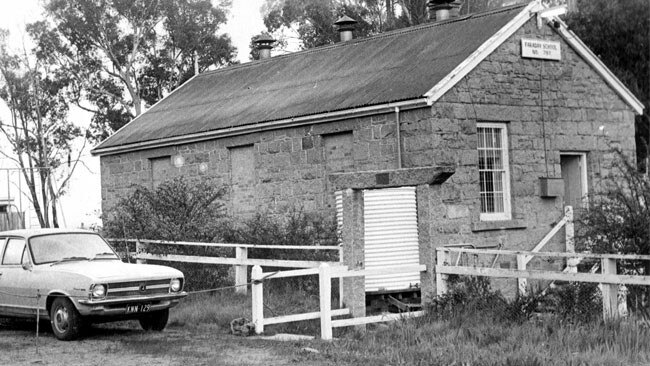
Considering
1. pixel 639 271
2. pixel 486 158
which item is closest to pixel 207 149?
pixel 486 158

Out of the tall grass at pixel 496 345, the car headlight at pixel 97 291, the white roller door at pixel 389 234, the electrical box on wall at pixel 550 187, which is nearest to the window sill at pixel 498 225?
the electrical box on wall at pixel 550 187

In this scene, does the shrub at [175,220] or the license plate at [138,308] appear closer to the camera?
the license plate at [138,308]

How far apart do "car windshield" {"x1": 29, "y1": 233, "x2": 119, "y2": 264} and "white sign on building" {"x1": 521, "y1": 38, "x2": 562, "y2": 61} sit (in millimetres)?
9734

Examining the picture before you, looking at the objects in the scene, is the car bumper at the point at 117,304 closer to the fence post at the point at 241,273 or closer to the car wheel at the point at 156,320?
the car wheel at the point at 156,320

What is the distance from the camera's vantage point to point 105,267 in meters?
14.2

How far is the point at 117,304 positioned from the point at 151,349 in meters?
1.30

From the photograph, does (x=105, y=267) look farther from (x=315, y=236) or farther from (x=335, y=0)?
(x=335, y=0)

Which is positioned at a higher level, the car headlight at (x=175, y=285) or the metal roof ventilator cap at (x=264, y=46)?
the metal roof ventilator cap at (x=264, y=46)

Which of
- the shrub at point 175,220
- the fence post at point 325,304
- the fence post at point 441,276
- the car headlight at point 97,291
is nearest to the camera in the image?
the fence post at point 325,304

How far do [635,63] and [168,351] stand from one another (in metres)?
22.9

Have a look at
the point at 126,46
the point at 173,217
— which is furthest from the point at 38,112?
the point at 173,217

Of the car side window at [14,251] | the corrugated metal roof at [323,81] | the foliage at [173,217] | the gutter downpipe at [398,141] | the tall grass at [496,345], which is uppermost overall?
the corrugated metal roof at [323,81]

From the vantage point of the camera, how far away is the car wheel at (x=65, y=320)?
13586 mm

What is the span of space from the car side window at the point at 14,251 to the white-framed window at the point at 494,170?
29.5ft
